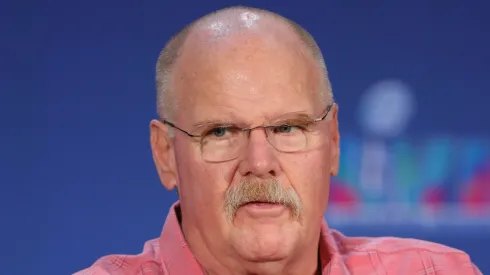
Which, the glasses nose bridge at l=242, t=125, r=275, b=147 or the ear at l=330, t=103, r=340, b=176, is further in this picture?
the ear at l=330, t=103, r=340, b=176

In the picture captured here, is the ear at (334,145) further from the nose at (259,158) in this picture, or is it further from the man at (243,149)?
the nose at (259,158)

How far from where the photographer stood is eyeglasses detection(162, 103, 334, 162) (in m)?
1.93

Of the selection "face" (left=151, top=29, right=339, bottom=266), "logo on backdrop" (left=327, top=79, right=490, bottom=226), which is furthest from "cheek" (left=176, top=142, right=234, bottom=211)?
"logo on backdrop" (left=327, top=79, right=490, bottom=226)

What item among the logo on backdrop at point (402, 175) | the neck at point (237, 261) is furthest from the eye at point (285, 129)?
the logo on backdrop at point (402, 175)

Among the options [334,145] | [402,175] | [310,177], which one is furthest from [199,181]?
[402,175]

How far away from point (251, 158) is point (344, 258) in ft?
1.48

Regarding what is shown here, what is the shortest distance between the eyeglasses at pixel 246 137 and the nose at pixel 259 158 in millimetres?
13

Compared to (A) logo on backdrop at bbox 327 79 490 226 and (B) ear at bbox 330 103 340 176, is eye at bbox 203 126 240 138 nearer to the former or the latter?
(B) ear at bbox 330 103 340 176

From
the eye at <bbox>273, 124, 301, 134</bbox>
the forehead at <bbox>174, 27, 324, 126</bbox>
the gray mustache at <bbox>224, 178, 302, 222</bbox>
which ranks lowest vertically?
the gray mustache at <bbox>224, 178, 302, 222</bbox>

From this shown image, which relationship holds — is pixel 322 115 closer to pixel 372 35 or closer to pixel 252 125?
pixel 252 125

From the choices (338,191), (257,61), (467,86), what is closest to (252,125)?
(257,61)

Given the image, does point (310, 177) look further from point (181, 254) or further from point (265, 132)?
point (181, 254)

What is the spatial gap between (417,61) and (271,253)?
1504 mm

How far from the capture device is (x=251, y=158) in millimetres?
1881
